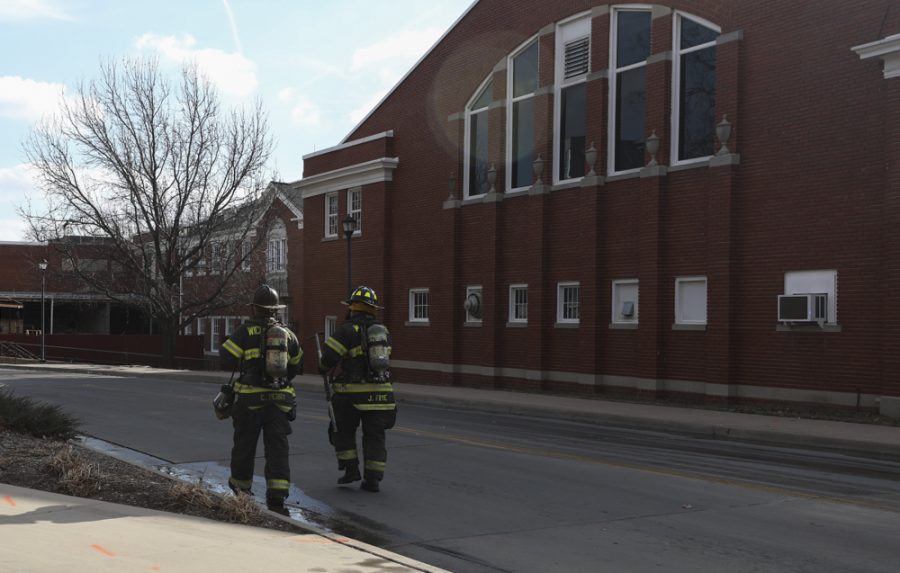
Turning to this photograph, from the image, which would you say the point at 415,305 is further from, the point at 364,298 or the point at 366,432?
the point at 366,432

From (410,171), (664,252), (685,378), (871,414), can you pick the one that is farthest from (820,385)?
(410,171)

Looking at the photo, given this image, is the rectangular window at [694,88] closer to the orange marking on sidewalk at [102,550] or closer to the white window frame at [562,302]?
the white window frame at [562,302]

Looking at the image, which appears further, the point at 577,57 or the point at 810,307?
the point at 577,57

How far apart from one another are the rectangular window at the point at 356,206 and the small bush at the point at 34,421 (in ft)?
62.0

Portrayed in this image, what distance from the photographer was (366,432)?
8586mm

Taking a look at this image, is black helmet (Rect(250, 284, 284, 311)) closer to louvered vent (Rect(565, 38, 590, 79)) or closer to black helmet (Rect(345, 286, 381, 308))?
black helmet (Rect(345, 286, 381, 308))

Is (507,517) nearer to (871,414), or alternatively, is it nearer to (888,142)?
(871,414)

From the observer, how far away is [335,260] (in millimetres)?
31188

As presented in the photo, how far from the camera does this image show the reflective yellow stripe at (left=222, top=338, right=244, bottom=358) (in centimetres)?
762

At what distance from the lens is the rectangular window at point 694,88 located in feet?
63.1

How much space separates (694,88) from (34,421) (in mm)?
15130

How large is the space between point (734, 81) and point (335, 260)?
16714mm

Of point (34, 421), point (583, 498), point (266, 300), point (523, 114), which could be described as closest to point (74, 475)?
point (266, 300)

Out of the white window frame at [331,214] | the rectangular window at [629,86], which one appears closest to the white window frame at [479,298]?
the rectangular window at [629,86]
